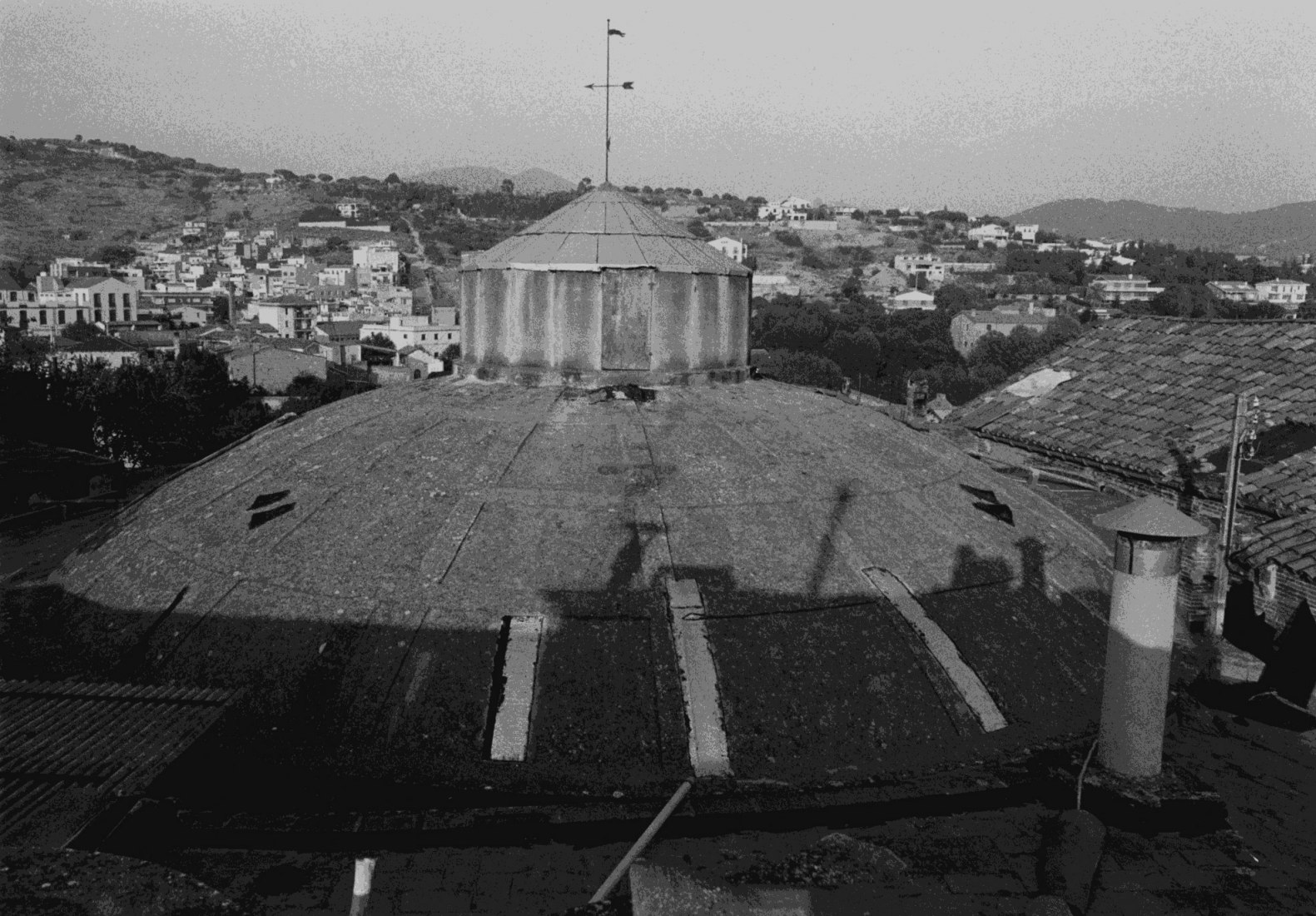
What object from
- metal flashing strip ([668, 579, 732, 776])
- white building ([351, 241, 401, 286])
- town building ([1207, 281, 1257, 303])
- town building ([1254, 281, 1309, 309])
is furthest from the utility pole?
white building ([351, 241, 401, 286])

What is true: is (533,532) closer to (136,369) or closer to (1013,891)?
(1013,891)

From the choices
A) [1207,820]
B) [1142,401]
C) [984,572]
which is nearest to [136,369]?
[1142,401]

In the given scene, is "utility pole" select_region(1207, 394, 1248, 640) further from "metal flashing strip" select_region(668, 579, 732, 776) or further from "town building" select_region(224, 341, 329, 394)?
"town building" select_region(224, 341, 329, 394)

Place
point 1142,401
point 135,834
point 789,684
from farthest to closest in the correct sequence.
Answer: point 1142,401
point 789,684
point 135,834

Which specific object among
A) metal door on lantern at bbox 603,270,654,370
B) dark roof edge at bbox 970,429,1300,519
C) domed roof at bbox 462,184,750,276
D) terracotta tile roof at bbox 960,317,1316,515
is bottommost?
dark roof edge at bbox 970,429,1300,519

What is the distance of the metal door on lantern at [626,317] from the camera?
1365cm

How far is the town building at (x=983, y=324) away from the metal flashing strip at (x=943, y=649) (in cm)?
9838

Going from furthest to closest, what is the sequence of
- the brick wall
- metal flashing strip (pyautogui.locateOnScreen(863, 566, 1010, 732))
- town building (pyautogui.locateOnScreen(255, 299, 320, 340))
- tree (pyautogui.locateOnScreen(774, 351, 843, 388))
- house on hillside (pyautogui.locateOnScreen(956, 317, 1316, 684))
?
town building (pyautogui.locateOnScreen(255, 299, 320, 340)) → tree (pyautogui.locateOnScreen(774, 351, 843, 388)) → house on hillside (pyautogui.locateOnScreen(956, 317, 1316, 684)) → the brick wall → metal flashing strip (pyautogui.locateOnScreen(863, 566, 1010, 732))

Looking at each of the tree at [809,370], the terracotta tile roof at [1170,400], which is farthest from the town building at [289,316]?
the terracotta tile roof at [1170,400]

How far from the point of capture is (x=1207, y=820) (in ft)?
28.8

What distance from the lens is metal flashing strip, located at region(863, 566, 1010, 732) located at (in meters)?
10.4

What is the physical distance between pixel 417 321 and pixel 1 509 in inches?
3874

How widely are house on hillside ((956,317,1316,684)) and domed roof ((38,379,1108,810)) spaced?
5.23 m

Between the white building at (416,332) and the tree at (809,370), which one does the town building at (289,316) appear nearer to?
the white building at (416,332)
